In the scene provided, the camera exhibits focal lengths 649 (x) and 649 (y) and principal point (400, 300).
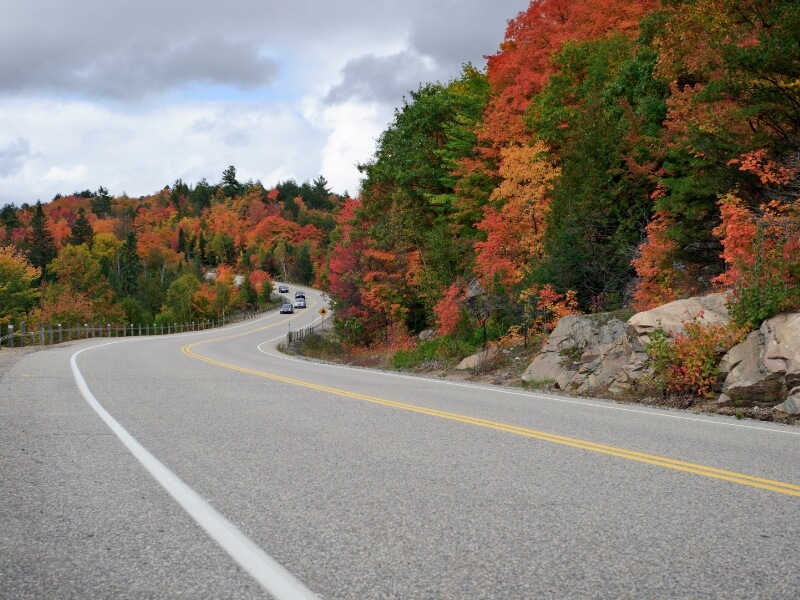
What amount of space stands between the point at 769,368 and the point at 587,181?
12.1 m

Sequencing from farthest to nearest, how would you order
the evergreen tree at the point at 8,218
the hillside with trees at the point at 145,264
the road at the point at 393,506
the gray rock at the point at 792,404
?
the evergreen tree at the point at 8,218, the hillside with trees at the point at 145,264, the gray rock at the point at 792,404, the road at the point at 393,506

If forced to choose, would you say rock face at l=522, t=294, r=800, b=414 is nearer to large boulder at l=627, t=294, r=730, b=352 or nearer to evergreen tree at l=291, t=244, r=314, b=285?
large boulder at l=627, t=294, r=730, b=352

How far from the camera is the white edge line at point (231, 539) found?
3.04 metres

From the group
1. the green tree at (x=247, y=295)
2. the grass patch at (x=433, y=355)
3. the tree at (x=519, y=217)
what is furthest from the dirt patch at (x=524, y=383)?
the green tree at (x=247, y=295)

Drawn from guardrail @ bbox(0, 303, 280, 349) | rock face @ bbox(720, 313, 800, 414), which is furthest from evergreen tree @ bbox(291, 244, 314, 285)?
rock face @ bbox(720, 313, 800, 414)

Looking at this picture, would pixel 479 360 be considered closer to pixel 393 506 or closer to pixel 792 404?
pixel 792 404

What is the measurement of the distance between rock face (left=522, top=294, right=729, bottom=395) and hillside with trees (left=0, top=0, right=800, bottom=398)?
781mm

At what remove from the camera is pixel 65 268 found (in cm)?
9525

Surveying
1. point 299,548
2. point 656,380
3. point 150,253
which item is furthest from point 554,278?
point 150,253

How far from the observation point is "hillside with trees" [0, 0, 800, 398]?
13734 mm

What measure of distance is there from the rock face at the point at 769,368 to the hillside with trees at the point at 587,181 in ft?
1.73

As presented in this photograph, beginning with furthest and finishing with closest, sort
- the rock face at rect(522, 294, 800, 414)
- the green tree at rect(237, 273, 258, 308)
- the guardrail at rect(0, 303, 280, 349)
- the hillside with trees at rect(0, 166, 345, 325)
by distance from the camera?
the green tree at rect(237, 273, 258, 308)
the hillside with trees at rect(0, 166, 345, 325)
the guardrail at rect(0, 303, 280, 349)
the rock face at rect(522, 294, 800, 414)

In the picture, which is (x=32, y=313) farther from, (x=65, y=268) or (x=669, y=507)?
(x=669, y=507)

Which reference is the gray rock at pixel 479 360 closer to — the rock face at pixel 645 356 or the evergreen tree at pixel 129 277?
the rock face at pixel 645 356
